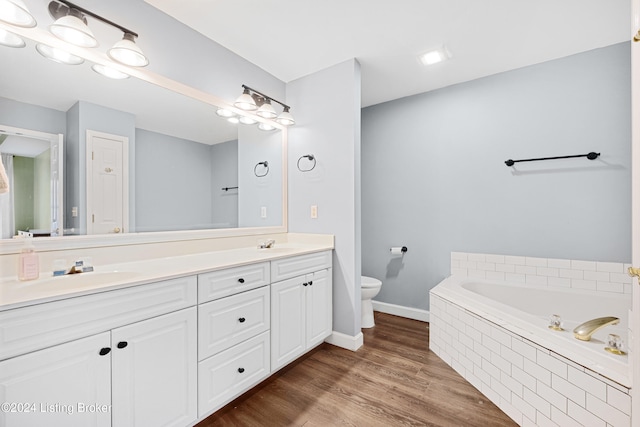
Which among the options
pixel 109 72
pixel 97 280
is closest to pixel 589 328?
pixel 97 280

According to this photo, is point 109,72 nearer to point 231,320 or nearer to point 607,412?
point 231,320

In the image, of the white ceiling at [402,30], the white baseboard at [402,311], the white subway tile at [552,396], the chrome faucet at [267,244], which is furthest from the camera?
the white baseboard at [402,311]

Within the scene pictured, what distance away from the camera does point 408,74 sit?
2586mm

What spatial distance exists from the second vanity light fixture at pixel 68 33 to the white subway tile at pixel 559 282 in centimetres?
337

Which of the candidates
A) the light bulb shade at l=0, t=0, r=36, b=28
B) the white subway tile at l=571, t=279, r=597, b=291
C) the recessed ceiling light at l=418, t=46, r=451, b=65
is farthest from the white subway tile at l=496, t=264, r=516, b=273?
the light bulb shade at l=0, t=0, r=36, b=28

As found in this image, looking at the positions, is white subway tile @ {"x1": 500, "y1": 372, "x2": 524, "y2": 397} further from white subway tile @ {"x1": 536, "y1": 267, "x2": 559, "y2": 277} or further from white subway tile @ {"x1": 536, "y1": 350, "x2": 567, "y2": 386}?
white subway tile @ {"x1": 536, "y1": 267, "x2": 559, "y2": 277}

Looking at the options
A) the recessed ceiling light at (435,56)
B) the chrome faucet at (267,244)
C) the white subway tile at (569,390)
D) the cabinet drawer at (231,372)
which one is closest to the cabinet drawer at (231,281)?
the cabinet drawer at (231,372)

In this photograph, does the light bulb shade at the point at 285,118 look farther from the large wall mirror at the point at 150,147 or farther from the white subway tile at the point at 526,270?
the white subway tile at the point at 526,270

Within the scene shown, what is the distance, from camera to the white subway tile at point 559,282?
226cm

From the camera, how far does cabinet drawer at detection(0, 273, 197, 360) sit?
2.92 ft

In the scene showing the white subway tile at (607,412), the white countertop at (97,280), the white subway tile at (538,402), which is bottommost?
the white subway tile at (538,402)

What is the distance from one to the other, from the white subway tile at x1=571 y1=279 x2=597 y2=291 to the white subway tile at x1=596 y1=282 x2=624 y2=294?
0.08ft

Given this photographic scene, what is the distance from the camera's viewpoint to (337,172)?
2416 millimetres

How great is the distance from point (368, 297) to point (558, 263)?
1641 mm
